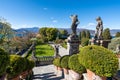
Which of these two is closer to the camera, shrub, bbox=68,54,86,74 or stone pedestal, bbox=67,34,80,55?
shrub, bbox=68,54,86,74

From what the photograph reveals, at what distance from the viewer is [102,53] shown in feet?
16.5

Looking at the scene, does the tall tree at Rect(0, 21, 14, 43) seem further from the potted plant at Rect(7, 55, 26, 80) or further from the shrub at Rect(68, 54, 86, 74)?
the shrub at Rect(68, 54, 86, 74)

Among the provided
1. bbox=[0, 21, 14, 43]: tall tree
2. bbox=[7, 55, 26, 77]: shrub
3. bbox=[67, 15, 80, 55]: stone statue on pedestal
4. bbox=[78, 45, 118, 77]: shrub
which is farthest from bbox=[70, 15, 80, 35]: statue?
bbox=[0, 21, 14, 43]: tall tree

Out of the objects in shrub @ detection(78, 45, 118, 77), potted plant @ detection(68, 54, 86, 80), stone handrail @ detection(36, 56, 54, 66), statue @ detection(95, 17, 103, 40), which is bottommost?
stone handrail @ detection(36, 56, 54, 66)

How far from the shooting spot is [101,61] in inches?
194

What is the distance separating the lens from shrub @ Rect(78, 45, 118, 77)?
15.9 ft

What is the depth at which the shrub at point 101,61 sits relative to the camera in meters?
4.83

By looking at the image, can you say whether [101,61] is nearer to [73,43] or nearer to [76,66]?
[76,66]

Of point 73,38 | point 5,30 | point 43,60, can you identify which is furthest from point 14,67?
point 5,30

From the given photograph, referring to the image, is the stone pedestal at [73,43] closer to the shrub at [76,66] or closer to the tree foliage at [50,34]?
the shrub at [76,66]

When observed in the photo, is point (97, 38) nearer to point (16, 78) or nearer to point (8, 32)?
point (16, 78)

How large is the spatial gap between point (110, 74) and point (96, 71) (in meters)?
0.42

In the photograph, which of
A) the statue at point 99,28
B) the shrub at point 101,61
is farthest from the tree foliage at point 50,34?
the shrub at point 101,61

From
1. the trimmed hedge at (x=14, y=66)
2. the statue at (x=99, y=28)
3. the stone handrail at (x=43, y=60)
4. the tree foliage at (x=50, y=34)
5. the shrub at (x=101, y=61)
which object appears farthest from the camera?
the tree foliage at (x=50, y=34)
